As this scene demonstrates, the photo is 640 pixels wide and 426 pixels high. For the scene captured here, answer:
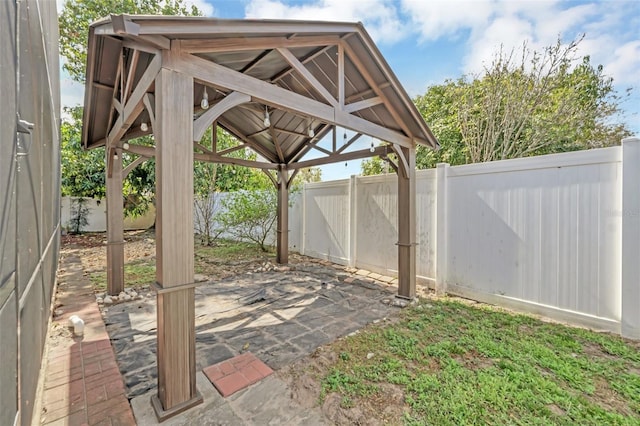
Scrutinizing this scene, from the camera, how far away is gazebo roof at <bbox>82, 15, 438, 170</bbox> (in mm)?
2332

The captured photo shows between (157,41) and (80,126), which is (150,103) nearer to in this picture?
(157,41)

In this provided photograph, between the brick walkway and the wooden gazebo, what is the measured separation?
0.42 metres

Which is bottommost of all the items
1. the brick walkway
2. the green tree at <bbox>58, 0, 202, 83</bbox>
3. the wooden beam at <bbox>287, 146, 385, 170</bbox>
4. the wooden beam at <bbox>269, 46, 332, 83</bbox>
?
the brick walkway

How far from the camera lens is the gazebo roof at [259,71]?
2332 mm

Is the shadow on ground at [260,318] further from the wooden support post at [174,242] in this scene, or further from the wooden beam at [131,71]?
the wooden beam at [131,71]

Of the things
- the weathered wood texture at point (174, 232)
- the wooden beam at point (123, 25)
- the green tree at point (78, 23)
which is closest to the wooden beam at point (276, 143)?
the weathered wood texture at point (174, 232)

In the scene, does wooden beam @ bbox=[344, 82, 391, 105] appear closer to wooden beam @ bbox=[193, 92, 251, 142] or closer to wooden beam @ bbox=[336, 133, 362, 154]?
wooden beam @ bbox=[336, 133, 362, 154]

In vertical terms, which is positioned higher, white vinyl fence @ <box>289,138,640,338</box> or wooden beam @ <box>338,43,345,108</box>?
wooden beam @ <box>338,43,345,108</box>

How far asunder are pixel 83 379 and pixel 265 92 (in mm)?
3298

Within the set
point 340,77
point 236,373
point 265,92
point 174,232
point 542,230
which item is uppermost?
point 340,77

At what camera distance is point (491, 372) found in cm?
273

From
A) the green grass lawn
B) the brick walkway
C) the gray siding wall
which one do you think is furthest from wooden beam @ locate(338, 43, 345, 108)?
the brick walkway

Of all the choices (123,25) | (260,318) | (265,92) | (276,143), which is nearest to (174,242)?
(123,25)

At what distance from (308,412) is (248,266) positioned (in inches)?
212
